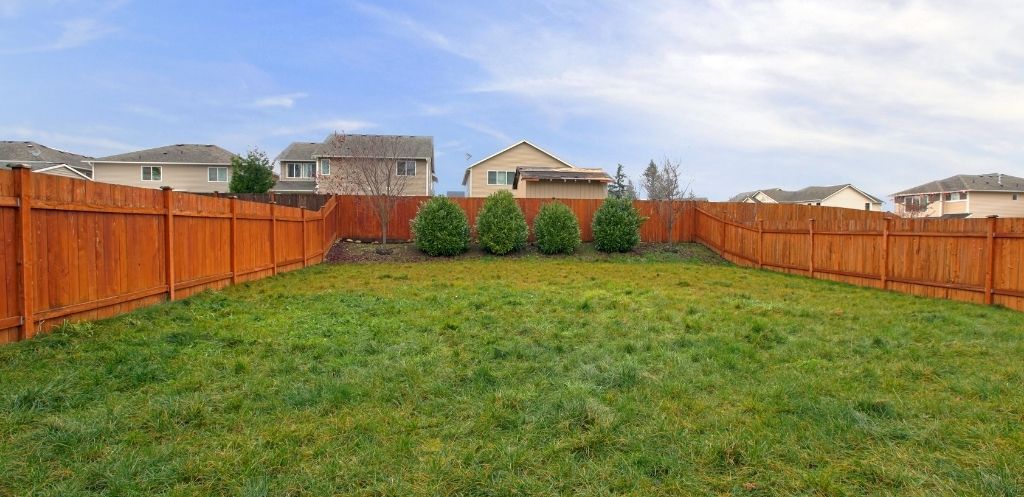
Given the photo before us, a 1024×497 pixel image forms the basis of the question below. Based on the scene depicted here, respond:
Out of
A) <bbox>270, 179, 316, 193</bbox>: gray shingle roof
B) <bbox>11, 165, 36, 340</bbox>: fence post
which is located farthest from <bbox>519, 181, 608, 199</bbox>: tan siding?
<bbox>11, 165, 36, 340</bbox>: fence post

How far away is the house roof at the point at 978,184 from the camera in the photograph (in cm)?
4228

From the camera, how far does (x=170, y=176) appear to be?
33125 millimetres

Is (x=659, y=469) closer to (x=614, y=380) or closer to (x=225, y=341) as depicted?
(x=614, y=380)

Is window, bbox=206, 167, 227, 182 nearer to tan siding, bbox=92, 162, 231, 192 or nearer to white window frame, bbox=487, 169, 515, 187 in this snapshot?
tan siding, bbox=92, 162, 231, 192

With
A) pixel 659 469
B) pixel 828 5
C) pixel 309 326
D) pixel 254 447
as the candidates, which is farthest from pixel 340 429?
pixel 828 5

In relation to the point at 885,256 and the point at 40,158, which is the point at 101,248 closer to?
the point at 885,256

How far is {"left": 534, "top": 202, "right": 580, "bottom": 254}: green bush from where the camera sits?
1711 centimetres

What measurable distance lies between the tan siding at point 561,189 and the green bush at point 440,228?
9.43 meters

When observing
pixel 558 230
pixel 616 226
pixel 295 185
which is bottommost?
pixel 558 230

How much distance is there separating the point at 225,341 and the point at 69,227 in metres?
1.97

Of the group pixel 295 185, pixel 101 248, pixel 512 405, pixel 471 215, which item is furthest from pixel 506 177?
pixel 512 405

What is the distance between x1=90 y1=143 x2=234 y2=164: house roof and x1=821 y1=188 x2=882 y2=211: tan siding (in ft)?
161

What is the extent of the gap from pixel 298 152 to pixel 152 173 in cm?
890

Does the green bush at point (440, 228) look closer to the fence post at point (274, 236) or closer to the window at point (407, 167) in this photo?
the fence post at point (274, 236)
